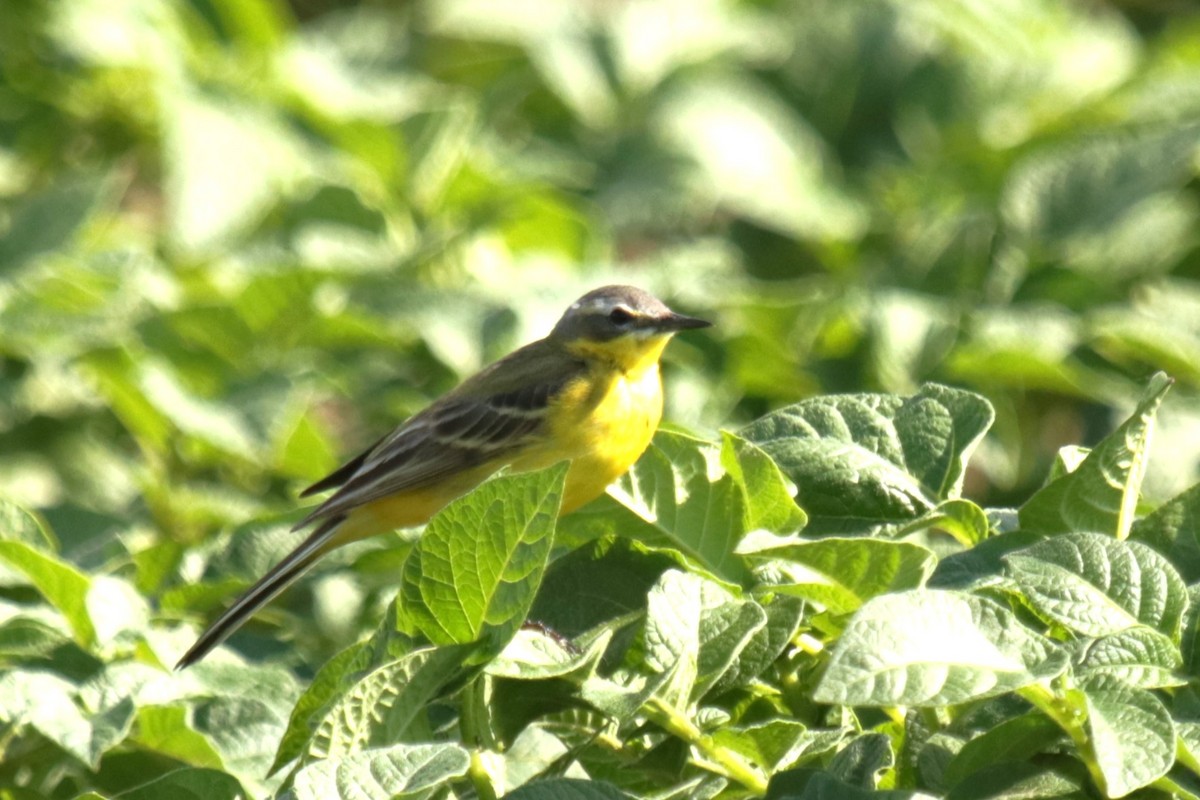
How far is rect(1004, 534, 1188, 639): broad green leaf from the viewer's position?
1795 mm

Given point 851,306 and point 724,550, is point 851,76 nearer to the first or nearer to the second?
point 851,306

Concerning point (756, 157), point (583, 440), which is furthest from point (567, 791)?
point (756, 157)

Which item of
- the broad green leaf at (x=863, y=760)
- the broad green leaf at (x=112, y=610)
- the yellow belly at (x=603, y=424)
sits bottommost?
the yellow belly at (x=603, y=424)

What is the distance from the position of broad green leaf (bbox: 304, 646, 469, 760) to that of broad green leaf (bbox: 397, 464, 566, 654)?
0.06m

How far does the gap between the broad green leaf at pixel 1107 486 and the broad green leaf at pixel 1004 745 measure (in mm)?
348

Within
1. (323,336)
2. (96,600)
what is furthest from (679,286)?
(96,600)

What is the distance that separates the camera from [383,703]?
6.12 feet

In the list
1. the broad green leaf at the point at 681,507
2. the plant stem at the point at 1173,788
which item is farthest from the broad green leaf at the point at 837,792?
the broad green leaf at the point at 681,507

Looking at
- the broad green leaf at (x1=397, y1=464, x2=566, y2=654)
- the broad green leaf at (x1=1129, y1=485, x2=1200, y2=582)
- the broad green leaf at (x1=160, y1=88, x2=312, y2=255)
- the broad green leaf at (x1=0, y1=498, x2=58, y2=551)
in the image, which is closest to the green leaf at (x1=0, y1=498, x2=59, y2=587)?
the broad green leaf at (x1=0, y1=498, x2=58, y2=551)

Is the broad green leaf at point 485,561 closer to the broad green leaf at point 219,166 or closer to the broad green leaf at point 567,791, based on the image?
the broad green leaf at point 567,791

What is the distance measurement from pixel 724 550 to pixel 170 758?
2.82 feet

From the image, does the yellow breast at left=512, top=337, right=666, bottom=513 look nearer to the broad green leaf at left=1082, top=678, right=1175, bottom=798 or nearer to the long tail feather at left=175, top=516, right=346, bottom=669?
the long tail feather at left=175, top=516, right=346, bottom=669

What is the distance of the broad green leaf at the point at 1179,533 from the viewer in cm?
206

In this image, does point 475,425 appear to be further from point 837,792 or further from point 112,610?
point 837,792
